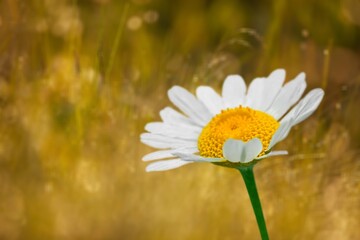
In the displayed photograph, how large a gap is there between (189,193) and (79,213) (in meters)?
0.15

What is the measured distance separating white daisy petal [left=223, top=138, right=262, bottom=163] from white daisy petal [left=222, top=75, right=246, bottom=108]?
0.57ft

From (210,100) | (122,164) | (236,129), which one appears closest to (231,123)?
(236,129)

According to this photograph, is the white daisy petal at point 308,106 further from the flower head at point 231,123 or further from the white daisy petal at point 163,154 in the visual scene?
the white daisy petal at point 163,154

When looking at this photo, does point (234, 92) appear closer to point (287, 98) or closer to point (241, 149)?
point (287, 98)

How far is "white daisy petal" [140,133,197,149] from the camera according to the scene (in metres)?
0.67

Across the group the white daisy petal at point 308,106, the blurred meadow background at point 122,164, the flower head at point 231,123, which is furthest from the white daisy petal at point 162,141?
the blurred meadow background at point 122,164

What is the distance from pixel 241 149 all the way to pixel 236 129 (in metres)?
0.07

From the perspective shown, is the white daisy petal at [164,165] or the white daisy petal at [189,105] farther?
the white daisy petal at [189,105]

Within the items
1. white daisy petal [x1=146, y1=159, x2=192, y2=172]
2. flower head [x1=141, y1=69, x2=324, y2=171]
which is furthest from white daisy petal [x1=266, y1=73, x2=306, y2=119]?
white daisy petal [x1=146, y1=159, x2=192, y2=172]

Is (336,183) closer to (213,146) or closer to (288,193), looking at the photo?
(288,193)

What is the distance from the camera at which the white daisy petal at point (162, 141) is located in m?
0.67

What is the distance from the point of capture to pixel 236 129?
64cm

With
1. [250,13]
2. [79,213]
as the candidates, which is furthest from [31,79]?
[250,13]

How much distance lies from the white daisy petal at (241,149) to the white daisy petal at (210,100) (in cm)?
17
